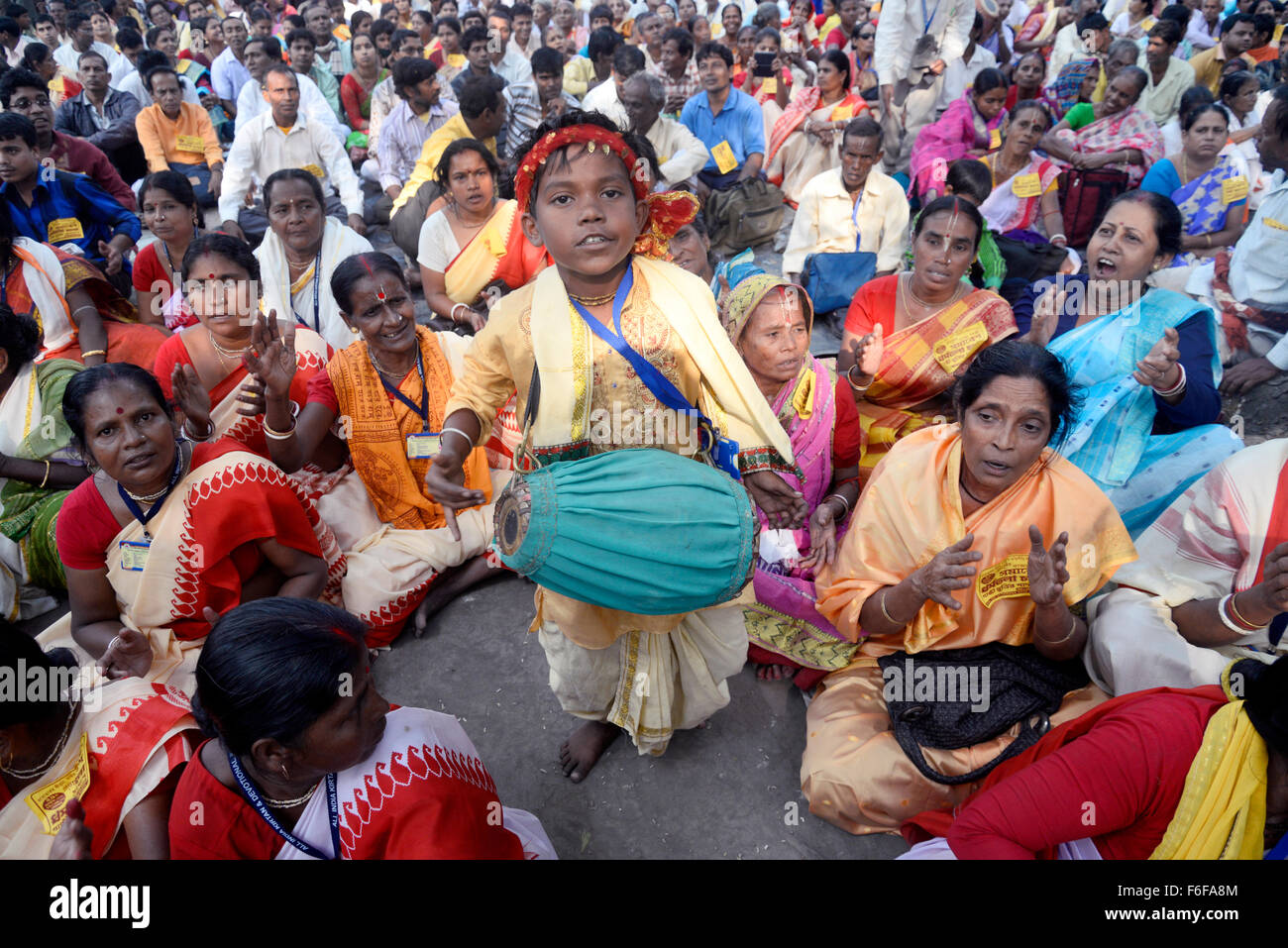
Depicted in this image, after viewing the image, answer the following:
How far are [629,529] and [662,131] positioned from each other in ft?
19.3

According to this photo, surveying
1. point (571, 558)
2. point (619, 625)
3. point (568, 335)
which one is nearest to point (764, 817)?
point (619, 625)

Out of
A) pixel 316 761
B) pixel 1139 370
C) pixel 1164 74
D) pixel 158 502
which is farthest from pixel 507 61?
pixel 316 761

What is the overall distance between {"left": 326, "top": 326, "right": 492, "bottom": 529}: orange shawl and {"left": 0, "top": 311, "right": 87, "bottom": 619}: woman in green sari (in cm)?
132

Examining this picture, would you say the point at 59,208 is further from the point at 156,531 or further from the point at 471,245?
the point at 156,531

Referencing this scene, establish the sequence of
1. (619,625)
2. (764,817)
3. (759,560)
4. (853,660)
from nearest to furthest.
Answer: (619,625) → (764,817) → (853,660) → (759,560)

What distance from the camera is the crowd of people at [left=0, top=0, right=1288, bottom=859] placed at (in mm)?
1770

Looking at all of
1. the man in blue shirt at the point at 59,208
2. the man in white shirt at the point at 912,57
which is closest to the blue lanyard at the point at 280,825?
the man in blue shirt at the point at 59,208

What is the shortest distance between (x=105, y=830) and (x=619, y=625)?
1458 millimetres

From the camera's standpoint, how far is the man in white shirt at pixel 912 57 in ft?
25.7

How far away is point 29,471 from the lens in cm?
353

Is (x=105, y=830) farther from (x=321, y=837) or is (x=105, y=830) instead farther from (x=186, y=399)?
(x=186, y=399)

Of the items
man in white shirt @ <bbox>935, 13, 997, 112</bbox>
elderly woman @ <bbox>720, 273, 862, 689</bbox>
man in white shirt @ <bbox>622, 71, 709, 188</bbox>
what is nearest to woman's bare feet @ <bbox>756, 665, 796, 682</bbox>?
elderly woman @ <bbox>720, 273, 862, 689</bbox>

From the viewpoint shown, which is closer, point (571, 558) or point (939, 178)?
point (571, 558)

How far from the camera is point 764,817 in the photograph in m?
2.55
